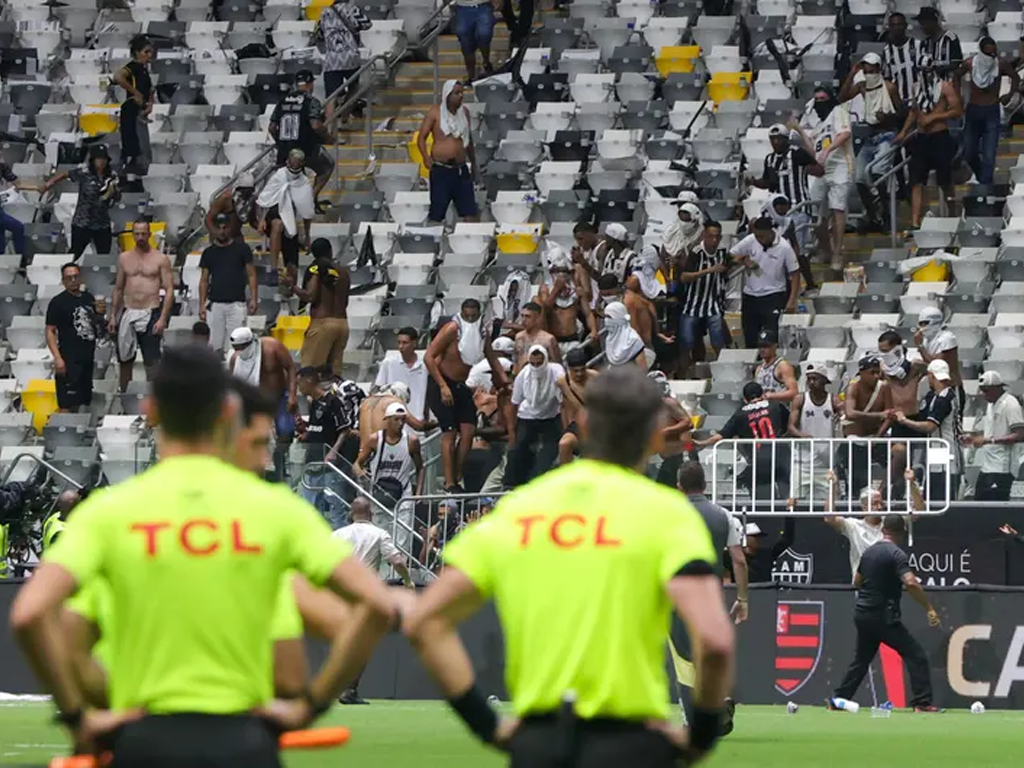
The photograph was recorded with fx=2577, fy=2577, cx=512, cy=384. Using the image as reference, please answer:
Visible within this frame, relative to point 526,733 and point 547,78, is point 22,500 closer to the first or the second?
point 547,78

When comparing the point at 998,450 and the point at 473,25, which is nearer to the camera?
the point at 998,450

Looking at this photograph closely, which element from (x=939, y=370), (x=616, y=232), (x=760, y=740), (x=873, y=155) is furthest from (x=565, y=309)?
(x=760, y=740)

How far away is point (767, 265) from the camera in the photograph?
83.1 ft

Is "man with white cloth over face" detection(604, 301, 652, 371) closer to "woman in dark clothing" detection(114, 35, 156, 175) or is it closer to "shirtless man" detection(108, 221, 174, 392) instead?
"shirtless man" detection(108, 221, 174, 392)

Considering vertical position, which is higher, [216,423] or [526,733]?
[216,423]

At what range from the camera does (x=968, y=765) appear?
15.2 meters

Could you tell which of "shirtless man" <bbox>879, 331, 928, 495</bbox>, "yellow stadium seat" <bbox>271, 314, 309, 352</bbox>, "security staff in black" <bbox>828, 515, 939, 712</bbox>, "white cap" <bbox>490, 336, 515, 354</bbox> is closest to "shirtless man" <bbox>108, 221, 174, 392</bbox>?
"yellow stadium seat" <bbox>271, 314, 309, 352</bbox>

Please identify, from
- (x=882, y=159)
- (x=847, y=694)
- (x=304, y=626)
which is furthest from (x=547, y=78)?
(x=304, y=626)

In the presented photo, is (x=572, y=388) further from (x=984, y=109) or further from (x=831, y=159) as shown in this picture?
(x=984, y=109)

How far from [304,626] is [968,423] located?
17.3 meters

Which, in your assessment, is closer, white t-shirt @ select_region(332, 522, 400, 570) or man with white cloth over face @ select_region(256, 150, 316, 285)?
white t-shirt @ select_region(332, 522, 400, 570)

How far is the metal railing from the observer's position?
21844 millimetres

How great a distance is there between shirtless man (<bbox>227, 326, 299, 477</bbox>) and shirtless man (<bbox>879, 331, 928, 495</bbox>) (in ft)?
18.2

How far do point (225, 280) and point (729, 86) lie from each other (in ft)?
20.8
